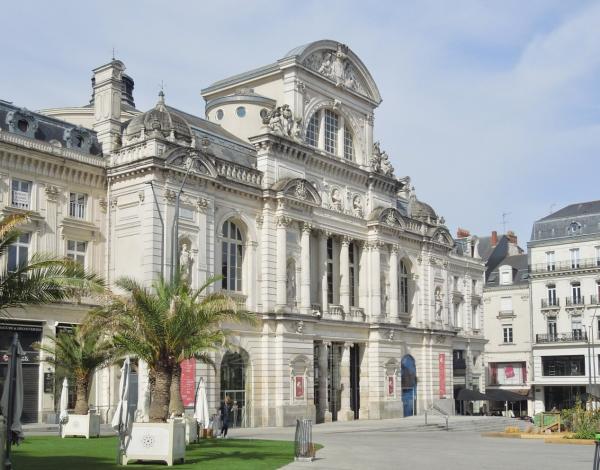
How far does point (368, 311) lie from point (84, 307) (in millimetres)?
20749

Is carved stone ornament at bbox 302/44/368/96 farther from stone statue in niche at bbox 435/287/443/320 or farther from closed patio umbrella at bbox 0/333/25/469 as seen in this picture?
closed patio umbrella at bbox 0/333/25/469

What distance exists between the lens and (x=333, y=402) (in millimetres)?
51844

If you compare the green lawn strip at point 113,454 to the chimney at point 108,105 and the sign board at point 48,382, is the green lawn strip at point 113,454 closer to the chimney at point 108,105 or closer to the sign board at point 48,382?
the sign board at point 48,382

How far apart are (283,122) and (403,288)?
702 inches

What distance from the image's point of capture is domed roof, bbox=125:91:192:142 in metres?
42.1

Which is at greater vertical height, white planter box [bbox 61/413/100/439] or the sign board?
the sign board

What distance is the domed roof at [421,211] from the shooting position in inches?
2539

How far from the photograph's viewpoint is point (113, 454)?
25.9m

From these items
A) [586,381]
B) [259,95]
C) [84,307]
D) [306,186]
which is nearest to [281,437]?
[84,307]

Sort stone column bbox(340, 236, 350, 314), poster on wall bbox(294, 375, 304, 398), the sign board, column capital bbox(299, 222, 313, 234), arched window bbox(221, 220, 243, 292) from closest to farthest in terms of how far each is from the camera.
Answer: the sign board, arched window bbox(221, 220, 243, 292), poster on wall bbox(294, 375, 304, 398), column capital bbox(299, 222, 313, 234), stone column bbox(340, 236, 350, 314)

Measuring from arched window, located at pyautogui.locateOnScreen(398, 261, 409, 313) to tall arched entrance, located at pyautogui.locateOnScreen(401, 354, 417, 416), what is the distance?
343 cm

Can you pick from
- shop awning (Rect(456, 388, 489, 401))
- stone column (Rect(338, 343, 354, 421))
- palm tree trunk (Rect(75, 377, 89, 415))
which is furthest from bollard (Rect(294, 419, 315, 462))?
shop awning (Rect(456, 388, 489, 401))

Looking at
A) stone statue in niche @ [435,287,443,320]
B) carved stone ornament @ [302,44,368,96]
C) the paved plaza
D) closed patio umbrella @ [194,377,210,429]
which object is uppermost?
carved stone ornament @ [302,44,368,96]

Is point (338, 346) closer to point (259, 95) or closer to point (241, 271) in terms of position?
point (241, 271)
